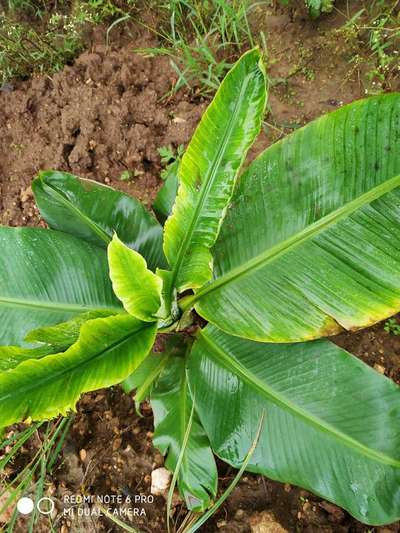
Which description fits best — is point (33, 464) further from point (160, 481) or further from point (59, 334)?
point (59, 334)

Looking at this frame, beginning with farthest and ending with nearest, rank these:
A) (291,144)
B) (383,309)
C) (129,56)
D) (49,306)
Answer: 1. (129,56)
2. (49,306)
3. (291,144)
4. (383,309)

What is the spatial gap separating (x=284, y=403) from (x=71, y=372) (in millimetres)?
582

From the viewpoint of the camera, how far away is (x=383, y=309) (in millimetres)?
1116

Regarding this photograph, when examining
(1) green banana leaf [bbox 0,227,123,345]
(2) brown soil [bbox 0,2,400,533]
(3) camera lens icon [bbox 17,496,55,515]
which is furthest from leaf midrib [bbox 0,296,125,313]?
(3) camera lens icon [bbox 17,496,55,515]

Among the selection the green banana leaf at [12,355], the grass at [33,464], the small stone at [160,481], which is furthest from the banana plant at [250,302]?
the grass at [33,464]

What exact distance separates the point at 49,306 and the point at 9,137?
126 centimetres

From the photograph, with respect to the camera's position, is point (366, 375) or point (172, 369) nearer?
point (366, 375)

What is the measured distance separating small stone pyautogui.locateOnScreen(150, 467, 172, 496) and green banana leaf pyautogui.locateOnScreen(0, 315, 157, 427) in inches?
24.0

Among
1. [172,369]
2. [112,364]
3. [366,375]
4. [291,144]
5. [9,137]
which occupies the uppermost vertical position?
[291,144]

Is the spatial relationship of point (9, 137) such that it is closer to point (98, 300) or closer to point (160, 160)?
point (160, 160)

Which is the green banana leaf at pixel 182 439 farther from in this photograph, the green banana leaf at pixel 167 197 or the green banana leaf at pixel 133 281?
the green banana leaf at pixel 167 197

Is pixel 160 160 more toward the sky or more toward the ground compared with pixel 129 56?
more toward the ground

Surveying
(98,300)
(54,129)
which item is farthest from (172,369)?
(54,129)

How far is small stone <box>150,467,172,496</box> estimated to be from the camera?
5.27 feet
